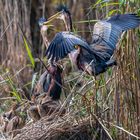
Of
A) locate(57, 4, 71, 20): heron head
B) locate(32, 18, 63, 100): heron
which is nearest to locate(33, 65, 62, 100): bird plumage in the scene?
locate(32, 18, 63, 100): heron

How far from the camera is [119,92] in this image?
573 cm

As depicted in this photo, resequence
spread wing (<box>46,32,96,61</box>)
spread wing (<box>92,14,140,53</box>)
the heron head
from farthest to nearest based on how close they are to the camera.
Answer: the heron head
spread wing (<box>92,14,140,53</box>)
spread wing (<box>46,32,96,61</box>)

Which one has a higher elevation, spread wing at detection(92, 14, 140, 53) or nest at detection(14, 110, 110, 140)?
spread wing at detection(92, 14, 140, 53)

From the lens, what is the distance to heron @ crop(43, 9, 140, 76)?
558cm

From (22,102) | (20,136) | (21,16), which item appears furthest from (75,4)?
(20,136)

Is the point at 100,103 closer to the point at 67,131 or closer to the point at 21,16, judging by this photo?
the point at 67,131

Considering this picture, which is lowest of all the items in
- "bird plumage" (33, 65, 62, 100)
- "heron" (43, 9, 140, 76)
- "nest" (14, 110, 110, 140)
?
"nest" (14, 110, 110, 140)

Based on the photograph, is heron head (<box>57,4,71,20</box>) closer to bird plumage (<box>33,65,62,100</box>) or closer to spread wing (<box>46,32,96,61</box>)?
bird plumage (<box>33,65,62,100</box>)

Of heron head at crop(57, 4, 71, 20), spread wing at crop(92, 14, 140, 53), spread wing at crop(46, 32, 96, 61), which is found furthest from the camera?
heron head at crop(57, 4, 71, 20)

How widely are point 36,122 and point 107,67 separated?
77 cm

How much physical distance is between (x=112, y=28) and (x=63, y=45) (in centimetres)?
59

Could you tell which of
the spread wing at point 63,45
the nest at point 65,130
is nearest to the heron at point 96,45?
the spread wing at point 63,45

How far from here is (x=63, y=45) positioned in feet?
18.3

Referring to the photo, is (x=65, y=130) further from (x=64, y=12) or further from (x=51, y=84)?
(x=64, y=12)
